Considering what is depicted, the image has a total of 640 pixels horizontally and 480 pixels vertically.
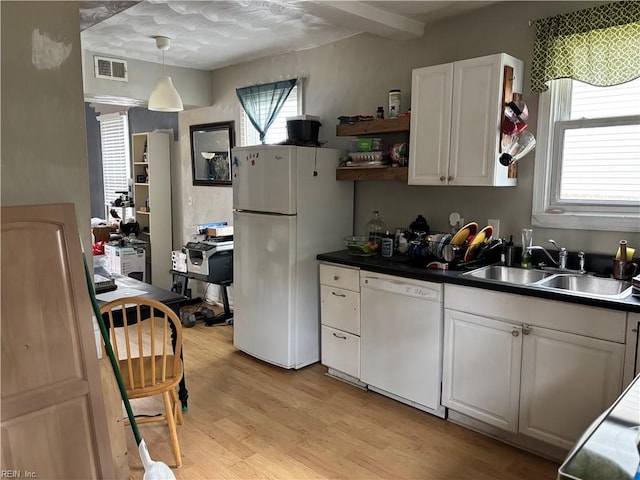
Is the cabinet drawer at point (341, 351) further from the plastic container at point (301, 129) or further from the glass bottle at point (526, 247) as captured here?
the plastic container at point (301, 129)

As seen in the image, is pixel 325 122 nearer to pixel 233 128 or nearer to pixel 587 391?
pixel 233 128

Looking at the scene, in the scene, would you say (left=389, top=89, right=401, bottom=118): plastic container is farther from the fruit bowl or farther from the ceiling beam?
the fruit bowl

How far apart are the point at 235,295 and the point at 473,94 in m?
2.34

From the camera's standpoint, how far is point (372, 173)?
3383 mm

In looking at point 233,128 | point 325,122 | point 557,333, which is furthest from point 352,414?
point 233,128

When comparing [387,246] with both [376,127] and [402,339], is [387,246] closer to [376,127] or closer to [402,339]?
[402,339]

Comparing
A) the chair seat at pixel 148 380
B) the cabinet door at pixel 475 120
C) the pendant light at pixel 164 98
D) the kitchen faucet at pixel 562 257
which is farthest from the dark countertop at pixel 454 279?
the pendant light at pixel 164 98

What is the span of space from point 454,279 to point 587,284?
737 mm

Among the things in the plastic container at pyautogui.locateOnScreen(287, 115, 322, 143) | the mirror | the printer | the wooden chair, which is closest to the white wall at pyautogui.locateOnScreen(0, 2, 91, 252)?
the wooden chair

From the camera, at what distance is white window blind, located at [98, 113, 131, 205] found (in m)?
6.54

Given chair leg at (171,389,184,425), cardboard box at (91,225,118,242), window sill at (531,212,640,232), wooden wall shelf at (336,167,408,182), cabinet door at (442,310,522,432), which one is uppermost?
wooden wall shelf at (336,167,408,182)

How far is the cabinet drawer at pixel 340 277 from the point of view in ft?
10.4

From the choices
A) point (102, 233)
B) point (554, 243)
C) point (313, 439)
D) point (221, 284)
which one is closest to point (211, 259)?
point (221, 284)

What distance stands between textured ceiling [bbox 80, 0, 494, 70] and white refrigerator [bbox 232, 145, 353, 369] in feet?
2.97
